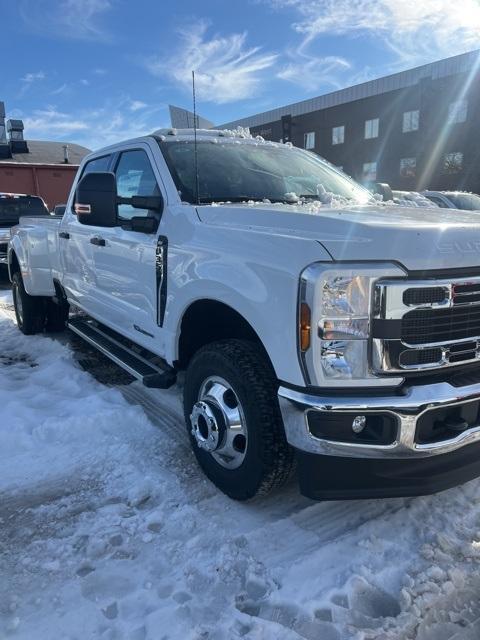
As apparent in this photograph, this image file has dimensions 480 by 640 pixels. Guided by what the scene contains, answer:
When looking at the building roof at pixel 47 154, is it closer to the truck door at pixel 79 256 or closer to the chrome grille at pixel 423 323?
the truck door at pixel 79 256

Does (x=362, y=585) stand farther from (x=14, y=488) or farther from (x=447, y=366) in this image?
(x=14, y=488)

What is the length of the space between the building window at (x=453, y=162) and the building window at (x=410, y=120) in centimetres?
329

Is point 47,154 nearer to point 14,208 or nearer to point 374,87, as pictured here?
point 14,208

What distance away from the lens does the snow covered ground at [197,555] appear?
81.2 inches

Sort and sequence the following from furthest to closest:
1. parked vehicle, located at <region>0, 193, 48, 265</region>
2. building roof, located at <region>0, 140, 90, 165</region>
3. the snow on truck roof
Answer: building roof, located at <region>0, 140, 90, 165</region>
parked vehicle, located at <region>0, 193, 48, 265</region>
the snow on truck roof

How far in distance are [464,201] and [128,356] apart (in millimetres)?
10716

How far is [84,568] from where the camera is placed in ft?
7.75

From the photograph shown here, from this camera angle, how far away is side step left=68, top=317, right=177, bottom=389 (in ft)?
A: 11.2

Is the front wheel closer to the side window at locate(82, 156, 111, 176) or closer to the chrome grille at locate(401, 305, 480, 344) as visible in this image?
the chrome grille at locate(401, 305, 480, 344)

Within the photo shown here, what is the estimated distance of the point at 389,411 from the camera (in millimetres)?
2100

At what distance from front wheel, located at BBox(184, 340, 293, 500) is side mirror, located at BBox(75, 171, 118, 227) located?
1078 mm

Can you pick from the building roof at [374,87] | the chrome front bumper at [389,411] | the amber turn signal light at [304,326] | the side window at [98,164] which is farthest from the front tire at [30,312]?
the building roof at [374,87]

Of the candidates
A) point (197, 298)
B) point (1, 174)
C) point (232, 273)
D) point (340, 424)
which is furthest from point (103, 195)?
point (1, 174)

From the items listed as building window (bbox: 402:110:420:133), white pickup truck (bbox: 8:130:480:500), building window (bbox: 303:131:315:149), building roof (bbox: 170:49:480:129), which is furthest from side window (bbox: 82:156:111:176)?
building window (bbox: 303:131:315:149)
